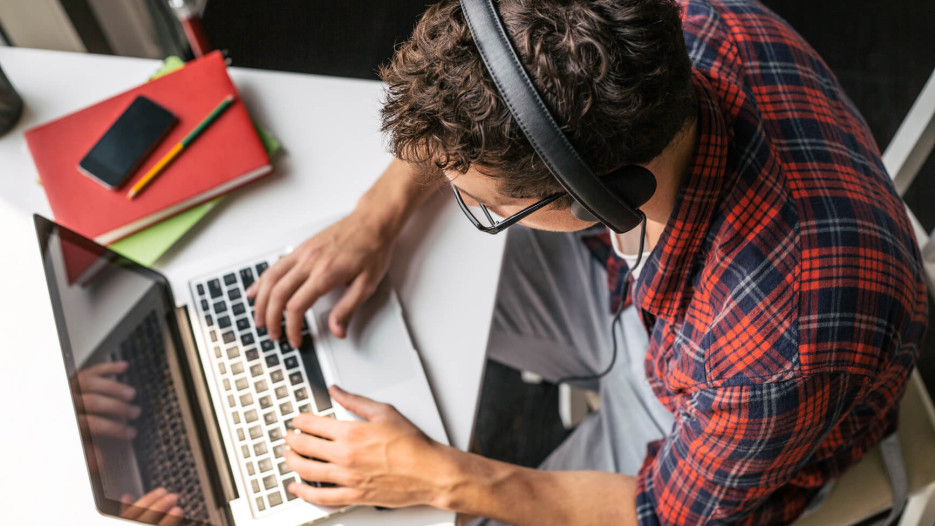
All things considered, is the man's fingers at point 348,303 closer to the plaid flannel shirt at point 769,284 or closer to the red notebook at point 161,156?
the red notebook at point 161,156

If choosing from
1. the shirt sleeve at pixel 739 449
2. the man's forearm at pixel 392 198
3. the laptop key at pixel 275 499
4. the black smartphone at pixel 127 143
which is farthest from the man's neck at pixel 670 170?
the black smartphone at pixel 127 143

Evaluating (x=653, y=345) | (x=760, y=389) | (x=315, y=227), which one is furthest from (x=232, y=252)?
(x=760, y=389)

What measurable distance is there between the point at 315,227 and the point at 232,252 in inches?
4.6

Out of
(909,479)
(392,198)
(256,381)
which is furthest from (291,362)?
(909,479)

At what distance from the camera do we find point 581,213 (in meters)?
0.68

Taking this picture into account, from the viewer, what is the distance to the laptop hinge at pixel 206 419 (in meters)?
0.87

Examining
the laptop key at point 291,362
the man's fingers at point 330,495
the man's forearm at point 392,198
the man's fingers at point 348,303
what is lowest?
the man's fingers at point 330,495

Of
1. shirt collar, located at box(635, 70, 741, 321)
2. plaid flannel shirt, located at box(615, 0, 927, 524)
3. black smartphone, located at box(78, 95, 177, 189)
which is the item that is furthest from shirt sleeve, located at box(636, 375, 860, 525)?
black smartphone, located at box(78, 95, 177, 189)

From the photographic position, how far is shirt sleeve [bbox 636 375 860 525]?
0.72 m

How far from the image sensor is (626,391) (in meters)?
1.13

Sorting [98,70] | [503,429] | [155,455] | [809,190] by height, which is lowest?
[503,429]

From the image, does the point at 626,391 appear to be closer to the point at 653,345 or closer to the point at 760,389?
the point at 653,345

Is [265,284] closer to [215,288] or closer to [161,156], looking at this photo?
[215,288]

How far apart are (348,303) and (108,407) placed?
0.99ft
